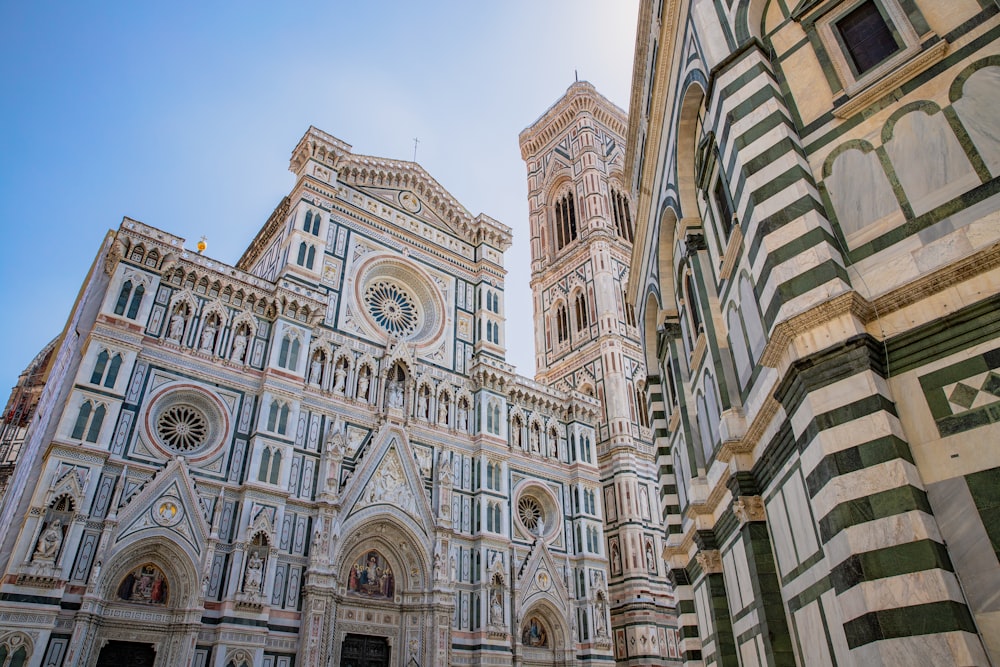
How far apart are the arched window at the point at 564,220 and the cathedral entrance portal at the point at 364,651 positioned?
26.2 meters

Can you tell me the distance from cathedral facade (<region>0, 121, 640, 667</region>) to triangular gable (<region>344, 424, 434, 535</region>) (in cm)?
7

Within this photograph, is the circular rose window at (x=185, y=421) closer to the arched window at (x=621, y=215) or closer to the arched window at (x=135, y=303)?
the arched window at (x=135, y=303)

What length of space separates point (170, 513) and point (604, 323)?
22900 millimetres

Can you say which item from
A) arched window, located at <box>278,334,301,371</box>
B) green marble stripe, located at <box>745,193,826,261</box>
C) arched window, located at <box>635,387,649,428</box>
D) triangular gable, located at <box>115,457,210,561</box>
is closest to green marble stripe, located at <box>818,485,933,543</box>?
green marble stripe, located at <box>745,193,826,261</box>

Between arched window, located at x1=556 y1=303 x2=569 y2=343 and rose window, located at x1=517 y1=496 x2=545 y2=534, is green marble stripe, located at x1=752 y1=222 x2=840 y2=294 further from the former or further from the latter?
arched window, located at x1=556 y1=303 x2=569 y2=343

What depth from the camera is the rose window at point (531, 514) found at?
995 inches

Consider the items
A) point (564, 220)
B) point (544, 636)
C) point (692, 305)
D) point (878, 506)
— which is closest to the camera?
point (878, 506)

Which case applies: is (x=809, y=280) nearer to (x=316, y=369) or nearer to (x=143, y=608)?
(x=143, y=608)

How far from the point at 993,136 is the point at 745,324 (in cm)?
321

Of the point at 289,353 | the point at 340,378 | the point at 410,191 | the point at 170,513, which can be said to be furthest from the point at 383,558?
the point at 410,191

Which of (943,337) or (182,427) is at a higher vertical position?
(182,427)

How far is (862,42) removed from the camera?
7.20 meters

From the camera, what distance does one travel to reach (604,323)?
34.5m

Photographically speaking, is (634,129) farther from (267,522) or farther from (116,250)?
(116,250)
